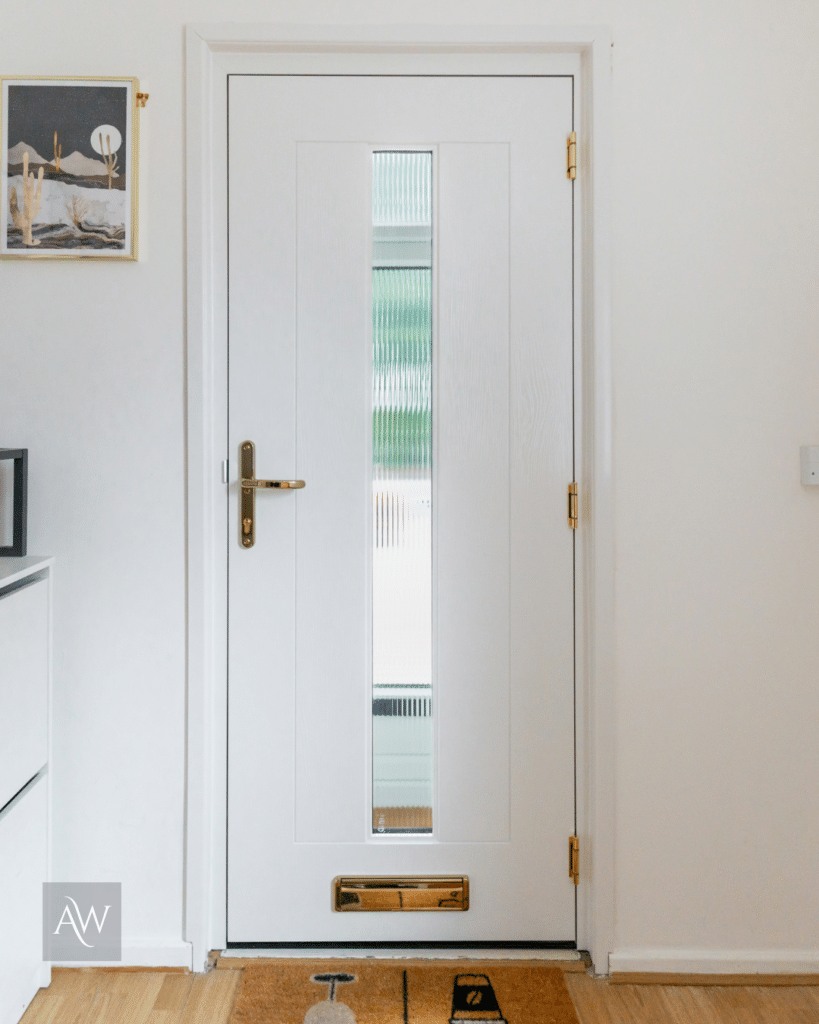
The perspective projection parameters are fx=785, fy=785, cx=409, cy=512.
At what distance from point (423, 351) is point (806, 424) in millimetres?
894

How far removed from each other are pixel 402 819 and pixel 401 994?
35cm

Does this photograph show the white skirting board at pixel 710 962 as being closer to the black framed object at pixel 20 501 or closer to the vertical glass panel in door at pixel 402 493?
the vertical glass panel in door at pixel 402 493

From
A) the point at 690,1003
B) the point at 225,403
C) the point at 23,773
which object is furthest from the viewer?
the point at 225,403

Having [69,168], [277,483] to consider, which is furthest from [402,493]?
[69,168]

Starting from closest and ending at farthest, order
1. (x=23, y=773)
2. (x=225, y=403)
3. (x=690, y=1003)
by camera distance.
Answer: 1. (x=23, y=773)
2. (x=690, y=1003)
3. (x=225, y=403)

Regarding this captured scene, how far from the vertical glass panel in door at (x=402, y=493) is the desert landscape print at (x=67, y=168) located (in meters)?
0.58

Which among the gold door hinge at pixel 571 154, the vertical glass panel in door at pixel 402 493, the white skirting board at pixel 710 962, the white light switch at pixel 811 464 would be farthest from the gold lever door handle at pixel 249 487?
the white skirting board at pixel 710 962

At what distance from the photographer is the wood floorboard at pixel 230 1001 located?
5.42ft

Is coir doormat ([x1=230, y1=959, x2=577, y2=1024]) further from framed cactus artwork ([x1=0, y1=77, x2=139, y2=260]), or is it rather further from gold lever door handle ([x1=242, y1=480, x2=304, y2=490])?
framed cactus artwork ([x1=0, y1=77, x2=139, y2=260])

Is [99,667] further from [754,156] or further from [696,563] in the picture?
[754,156]

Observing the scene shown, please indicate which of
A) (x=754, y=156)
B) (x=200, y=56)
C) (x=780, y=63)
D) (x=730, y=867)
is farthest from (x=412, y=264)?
(x=730, y=867)

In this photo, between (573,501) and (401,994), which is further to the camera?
(573,501)

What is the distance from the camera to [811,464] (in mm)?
1778

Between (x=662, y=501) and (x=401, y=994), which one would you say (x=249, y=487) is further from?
(x=401, y=994)
